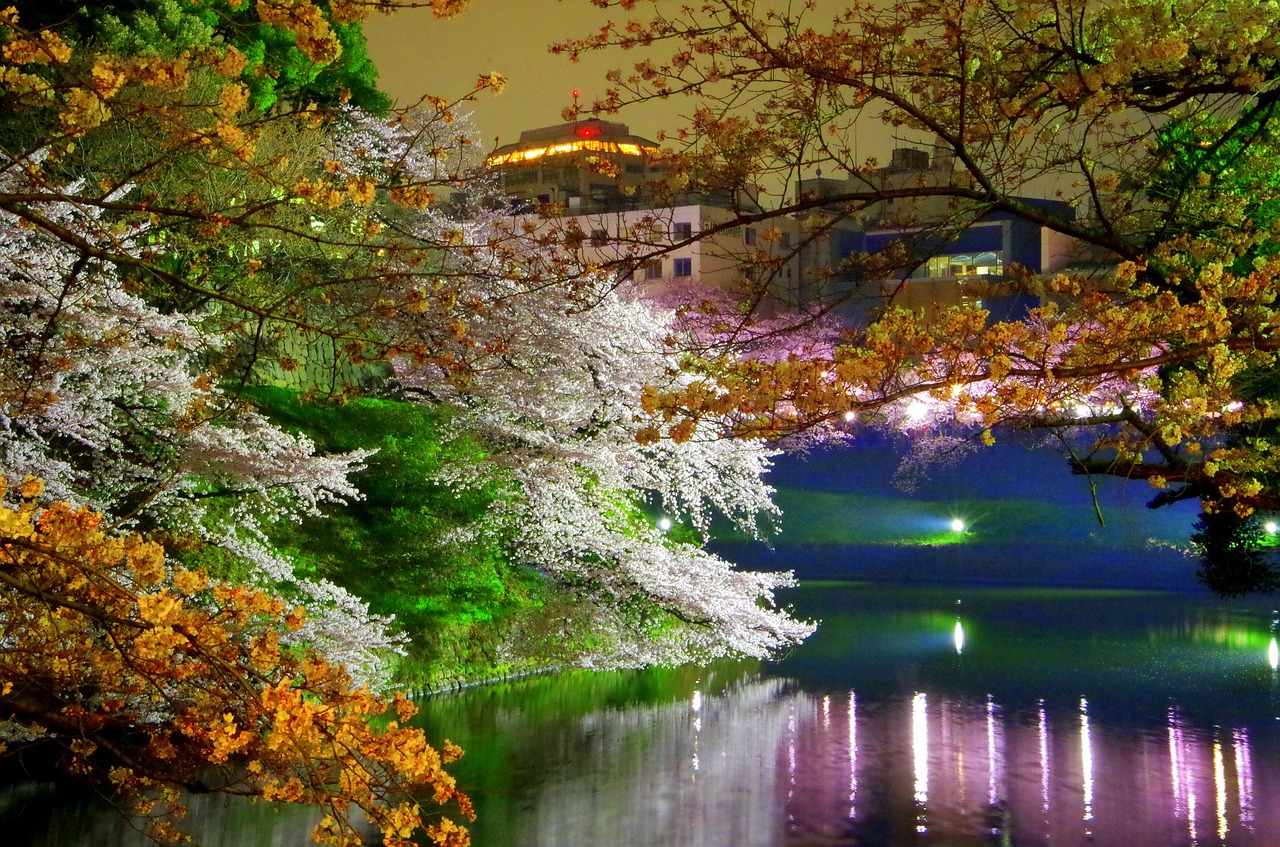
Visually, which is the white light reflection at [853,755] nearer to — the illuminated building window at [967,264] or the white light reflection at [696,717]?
the white light reflection at [696,717]

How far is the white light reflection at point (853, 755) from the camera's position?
9.76 metres

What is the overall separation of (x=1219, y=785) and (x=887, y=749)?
9.74 feet

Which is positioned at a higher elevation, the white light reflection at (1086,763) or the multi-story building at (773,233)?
the multi-story building at (773,233)

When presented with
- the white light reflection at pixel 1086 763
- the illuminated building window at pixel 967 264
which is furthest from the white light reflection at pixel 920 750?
the illuminated building window at pixel 967 264

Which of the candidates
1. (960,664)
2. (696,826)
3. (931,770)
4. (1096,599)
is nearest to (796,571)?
(1096,599)

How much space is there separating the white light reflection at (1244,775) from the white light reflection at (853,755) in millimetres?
2978

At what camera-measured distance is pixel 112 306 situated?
9.53 meters

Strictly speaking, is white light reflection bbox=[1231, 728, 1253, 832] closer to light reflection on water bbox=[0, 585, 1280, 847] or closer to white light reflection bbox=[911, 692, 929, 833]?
light reflection on water bbox=[0, 585, 1280, 847]

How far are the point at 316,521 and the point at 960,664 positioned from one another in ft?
29.5

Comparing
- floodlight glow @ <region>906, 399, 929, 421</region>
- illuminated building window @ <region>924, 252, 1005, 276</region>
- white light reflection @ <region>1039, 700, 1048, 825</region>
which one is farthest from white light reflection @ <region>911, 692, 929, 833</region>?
illuminated building window @ <region>924, 252, 1005, 276</region>

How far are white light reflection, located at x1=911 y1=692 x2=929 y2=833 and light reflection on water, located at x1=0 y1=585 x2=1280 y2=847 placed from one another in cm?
3

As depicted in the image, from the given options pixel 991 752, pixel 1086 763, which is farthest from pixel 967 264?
pixel 1086 763

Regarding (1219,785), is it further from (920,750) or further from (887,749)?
(887,749)

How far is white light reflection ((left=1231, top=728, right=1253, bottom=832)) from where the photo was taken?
941cm
